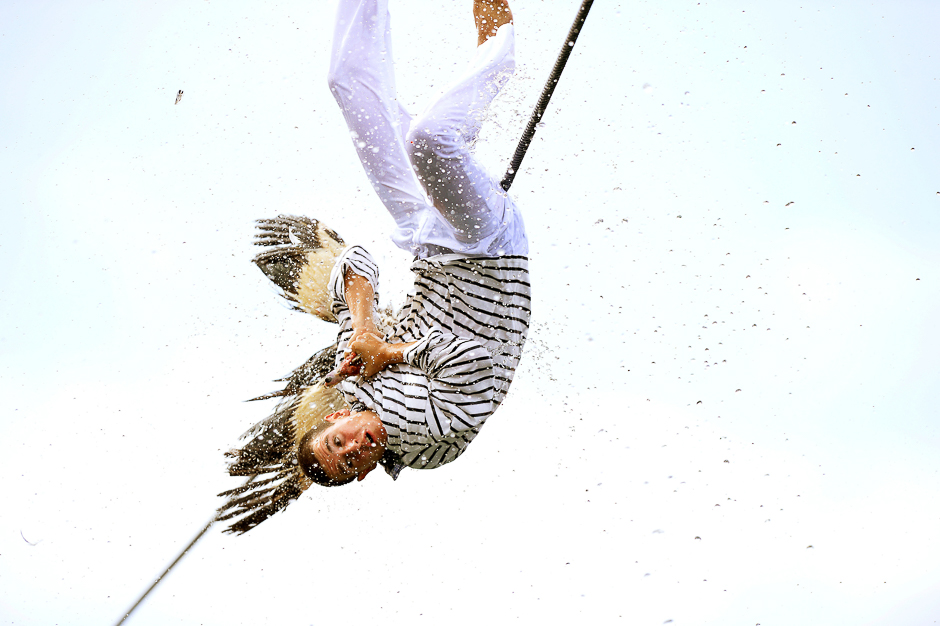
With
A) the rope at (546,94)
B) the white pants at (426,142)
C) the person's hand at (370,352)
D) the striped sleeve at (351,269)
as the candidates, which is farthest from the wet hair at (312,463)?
the rope at (546,94)

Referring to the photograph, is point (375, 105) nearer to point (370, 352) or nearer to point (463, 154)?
point (463, 154)

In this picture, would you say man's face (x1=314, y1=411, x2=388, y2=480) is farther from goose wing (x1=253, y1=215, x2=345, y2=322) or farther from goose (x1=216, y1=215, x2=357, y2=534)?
goose wing (x1=253, y1=215, x2=345, y2=322)

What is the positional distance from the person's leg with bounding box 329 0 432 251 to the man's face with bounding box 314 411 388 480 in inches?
29.3

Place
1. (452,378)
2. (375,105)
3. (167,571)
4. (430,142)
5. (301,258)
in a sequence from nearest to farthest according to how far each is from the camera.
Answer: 1. (430,142)
2. (452,378)
3. (375,105)
4. (301,258)
5. (167,571)

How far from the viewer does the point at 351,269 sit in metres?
2.69

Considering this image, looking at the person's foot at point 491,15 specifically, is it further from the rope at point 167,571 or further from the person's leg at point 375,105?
the rope at point 167,571

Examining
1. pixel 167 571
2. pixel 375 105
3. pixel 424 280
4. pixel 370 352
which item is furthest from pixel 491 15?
pixel 167 571

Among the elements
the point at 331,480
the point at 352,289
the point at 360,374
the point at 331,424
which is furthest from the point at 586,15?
the point at 331,480

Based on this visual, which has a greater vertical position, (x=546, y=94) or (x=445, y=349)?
(x=546, y=94)

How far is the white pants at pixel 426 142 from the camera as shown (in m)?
2.45

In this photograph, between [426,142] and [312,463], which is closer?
[426,142]

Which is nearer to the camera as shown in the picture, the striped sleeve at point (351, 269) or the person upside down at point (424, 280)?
the person upside down at point (424, 280)

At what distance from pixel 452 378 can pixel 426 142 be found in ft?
2.71

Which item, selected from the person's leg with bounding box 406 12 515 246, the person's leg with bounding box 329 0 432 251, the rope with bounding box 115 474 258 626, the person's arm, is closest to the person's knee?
the person's leg with bounding box 406 12 515 246
